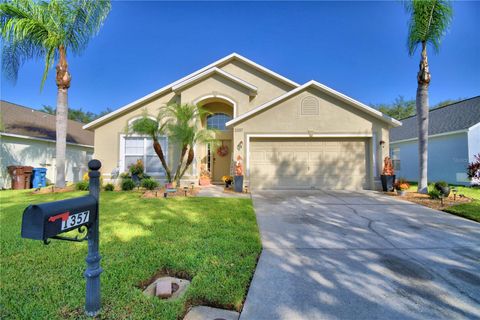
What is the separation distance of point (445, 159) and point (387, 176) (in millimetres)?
7298

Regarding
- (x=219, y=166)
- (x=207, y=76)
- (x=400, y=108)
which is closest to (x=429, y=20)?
(x=207, y=76)

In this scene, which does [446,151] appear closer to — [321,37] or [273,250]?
[321,37]

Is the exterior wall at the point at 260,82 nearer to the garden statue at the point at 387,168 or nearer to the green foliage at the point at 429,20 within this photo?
the green foliage at the point at 429,20

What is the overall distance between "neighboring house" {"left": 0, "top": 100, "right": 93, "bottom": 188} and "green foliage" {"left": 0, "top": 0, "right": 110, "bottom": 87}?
3.87 metres

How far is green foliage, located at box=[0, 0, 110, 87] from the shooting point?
31.0 feet

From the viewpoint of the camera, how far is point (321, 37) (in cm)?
1415

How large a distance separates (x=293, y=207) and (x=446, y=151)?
1305cm

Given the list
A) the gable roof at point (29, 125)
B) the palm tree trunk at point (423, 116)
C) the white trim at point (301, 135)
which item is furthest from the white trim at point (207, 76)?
the gable roof at point (29, 125)

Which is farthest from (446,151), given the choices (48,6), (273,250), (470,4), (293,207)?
(48,6)

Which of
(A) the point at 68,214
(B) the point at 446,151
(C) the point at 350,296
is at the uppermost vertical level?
(B) the point at 446,151

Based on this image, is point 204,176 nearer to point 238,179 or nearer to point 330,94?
point 238,179

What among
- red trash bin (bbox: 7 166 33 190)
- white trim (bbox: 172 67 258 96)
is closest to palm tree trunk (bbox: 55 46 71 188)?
red trash bin (bbox: 7 166 33 190)

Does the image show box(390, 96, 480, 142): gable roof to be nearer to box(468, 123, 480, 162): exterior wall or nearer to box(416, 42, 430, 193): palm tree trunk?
box(468, 123, 480, 162): exterior wall

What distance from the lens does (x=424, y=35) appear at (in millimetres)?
9484
